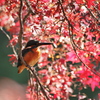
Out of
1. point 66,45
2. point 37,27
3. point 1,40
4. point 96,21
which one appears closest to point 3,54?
point 1,40

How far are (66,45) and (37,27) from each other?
43.4 inches

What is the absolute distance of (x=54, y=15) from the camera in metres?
2.93

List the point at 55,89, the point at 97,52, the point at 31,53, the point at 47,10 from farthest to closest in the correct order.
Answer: the point at 55,89, the point at 31,53, the point at 97,52, the point at 47,10

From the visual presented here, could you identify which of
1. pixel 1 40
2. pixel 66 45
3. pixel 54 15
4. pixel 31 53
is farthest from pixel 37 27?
pixel 1 40

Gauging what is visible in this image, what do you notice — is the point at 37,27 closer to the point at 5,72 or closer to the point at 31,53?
the point at 31,53

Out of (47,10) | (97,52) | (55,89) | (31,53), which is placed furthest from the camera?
(55,89)

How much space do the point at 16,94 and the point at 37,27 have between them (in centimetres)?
271

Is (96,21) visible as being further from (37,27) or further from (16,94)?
(16,94)

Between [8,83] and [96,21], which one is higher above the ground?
[96,21]

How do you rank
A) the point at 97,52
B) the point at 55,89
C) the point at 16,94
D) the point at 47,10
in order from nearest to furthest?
1. the point at 47,10
2. the point at 97,52
3. the point at 55,89
4. the point at 16,94

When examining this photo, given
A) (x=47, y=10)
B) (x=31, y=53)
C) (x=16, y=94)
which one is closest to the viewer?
(x=47, y=10)

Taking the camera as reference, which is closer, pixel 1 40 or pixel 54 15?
pixel 54 15

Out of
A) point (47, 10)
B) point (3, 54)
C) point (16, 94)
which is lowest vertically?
point (16, 94)

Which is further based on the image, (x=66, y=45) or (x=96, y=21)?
(x=66, y=45)
